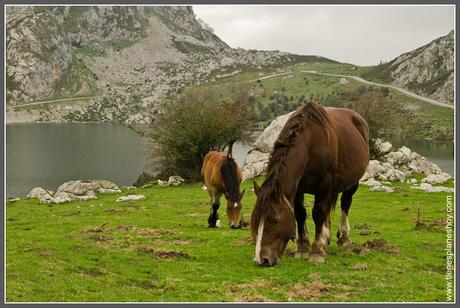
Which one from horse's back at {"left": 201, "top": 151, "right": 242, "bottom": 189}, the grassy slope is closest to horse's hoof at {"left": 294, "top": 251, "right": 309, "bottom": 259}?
horse's back at {"left": 201, "top": 151, "right": 242, "bottom": 189}

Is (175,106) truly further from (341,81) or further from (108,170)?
(341,81)

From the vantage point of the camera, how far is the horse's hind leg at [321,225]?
10.7 meters

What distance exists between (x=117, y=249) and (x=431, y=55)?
173 metres

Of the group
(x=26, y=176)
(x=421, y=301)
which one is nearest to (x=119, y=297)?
(x=421, y=301)

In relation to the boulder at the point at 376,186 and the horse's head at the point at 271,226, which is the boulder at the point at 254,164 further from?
the horse's head at the point at 271,226

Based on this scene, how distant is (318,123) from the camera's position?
34.1ft

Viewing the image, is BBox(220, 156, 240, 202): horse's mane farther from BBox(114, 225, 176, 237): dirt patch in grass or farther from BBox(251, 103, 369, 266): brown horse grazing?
BBox(251, 103, 369, 266): brown horse grazing

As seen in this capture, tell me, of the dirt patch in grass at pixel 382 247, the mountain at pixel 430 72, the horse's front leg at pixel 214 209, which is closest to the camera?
the dirt patch in grass at pixel 382 247

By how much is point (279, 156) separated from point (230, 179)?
5531mm

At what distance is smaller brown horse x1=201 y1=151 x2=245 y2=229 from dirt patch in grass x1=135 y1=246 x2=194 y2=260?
366cm

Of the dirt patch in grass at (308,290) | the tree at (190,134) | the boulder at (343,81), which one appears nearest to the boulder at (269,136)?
the tree at (190,134)

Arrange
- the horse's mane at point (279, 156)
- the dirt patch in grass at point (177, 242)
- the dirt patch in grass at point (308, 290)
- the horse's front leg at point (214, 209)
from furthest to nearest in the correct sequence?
the horse's front leg at point (214, 209) → the dirt patch in grass at point (177, 242) → the horse's mane at point (279, 156) → the dirt patch in grass at point (308, 290)

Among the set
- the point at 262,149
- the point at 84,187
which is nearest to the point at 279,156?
the point at 84,187

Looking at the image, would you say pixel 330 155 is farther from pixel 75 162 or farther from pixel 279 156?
pixel 75 162
